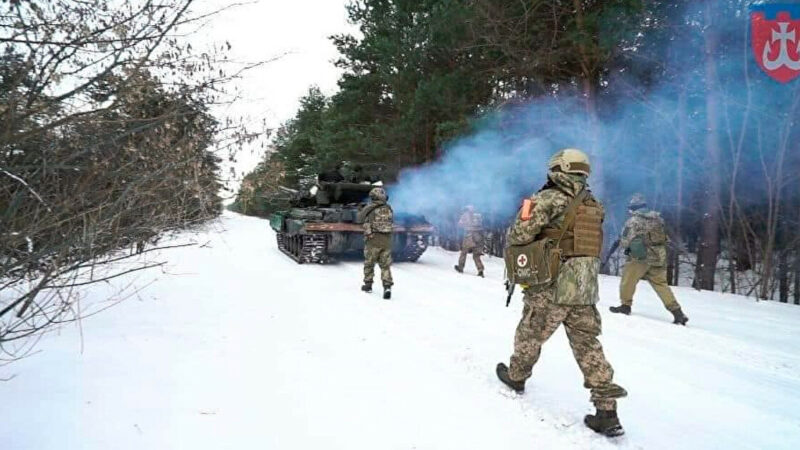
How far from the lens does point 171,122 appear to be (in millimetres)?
3227

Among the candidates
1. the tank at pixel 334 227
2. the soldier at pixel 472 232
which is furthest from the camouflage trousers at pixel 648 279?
the tank at pixel 334 227

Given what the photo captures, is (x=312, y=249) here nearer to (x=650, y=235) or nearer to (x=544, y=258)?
(x=650, y=235)

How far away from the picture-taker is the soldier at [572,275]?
302 cm

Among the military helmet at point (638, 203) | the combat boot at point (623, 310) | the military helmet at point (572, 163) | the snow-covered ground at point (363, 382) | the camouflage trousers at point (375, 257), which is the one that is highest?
the military helmet at point (572, 163)

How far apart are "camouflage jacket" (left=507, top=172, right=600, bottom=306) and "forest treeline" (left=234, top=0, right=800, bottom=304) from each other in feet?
15.7

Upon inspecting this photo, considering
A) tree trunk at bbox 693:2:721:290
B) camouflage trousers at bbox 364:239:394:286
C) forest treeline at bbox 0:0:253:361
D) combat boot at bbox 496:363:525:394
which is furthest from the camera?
tree trunk at bbox 693:2:721:290

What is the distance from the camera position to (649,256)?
648 centimetres

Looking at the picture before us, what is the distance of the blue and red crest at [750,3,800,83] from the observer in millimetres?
7742

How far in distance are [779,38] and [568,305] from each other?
7806 millimetres

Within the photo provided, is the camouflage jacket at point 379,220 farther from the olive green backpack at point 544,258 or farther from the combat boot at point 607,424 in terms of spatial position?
the combat boot at point 607,424

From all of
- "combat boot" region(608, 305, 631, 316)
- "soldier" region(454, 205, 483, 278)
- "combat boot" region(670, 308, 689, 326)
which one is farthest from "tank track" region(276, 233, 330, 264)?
"combat boot" region(670, 308, 689, 326)

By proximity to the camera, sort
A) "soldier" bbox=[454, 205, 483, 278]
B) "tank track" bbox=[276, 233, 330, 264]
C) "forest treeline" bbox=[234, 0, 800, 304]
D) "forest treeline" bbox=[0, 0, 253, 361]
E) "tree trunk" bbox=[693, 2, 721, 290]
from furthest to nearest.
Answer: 1. "tank track" bbox=[276, 233, 330, 264]
2. "soldier" bbox=[454, 205, 483, 278]
3. "forest treeline" bbox=[234, 0, 800, 304]
4. "tree trunk" bbox=[693, 2, 721, 290]
5. "forest treeline" bbox=[0, 0, 253, 361]

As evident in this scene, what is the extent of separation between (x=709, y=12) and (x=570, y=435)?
35.0ft

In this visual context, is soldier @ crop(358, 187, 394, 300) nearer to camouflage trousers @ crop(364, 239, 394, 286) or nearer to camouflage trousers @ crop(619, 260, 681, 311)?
camouflage trousers @ crop(364, 239, 394, 286)
